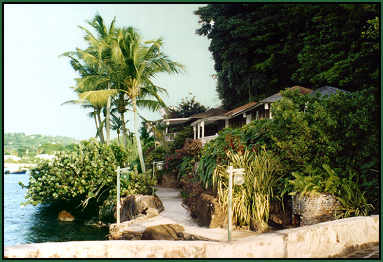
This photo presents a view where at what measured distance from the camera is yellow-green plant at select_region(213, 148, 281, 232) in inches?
358

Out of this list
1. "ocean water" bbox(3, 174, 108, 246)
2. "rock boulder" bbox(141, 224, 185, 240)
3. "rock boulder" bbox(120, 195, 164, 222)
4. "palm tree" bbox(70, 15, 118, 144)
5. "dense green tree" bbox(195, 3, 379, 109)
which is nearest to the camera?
"rock boulder" bbox(141, 224, 185, 240)

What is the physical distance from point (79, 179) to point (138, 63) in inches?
254

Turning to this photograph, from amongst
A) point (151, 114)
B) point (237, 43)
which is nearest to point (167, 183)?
point (151, 114)

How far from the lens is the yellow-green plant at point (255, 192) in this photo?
909cm

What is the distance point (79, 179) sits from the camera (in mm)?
15695

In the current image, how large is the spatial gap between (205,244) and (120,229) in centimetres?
775

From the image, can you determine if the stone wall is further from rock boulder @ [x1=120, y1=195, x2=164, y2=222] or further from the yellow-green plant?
rock boulder @ [x1=120, y1=195, x2=164, y2=222]

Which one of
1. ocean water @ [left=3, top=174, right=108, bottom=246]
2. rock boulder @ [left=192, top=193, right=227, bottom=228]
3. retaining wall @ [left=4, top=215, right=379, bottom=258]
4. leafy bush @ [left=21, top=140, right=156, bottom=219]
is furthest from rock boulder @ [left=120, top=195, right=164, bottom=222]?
retaining wall @ [left=4, top=215, right=379, bottom=258]

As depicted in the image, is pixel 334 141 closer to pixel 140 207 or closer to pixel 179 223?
pixel 179 223

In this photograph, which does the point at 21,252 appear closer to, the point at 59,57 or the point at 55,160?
the point at 55,160

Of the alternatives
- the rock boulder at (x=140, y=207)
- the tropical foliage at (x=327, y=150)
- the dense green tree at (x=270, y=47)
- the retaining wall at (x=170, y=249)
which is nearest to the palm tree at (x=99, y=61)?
the rock boulder at (x=140, y=207)

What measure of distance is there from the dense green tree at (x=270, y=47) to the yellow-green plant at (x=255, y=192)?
48.2 feet

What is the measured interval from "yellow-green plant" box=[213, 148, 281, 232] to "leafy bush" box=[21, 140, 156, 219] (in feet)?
23.0

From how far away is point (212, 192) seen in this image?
35.9 feet
